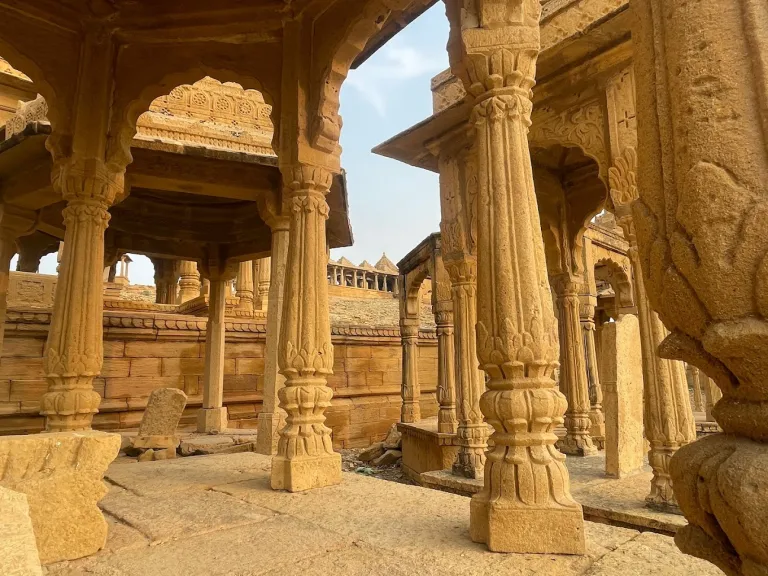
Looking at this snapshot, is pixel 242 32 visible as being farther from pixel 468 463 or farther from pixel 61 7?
pixel 468 463

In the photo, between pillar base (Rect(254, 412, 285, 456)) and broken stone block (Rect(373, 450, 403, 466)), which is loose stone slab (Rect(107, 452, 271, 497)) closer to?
pillar base (Rect(254, 412, 285, 456))

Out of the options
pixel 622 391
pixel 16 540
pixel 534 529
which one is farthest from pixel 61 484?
pixel 622 391

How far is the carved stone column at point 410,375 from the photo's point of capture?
1126 cm

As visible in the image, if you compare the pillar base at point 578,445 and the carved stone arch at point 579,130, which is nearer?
the carved stone arch at point 579,130

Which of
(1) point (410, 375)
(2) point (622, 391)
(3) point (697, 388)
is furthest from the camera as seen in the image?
(3) point (697, 388)

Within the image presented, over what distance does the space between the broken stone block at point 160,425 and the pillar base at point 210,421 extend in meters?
1.73

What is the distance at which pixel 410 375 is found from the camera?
11734mm

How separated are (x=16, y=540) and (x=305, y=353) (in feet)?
8.15

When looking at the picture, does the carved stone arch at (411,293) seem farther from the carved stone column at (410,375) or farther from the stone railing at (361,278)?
the stone railing at (361,278)

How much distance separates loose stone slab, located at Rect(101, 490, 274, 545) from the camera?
8.84 ft

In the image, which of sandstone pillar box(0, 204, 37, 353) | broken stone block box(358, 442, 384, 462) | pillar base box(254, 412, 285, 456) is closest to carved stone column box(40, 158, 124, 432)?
pillar base box(254, 412, 285, 456)

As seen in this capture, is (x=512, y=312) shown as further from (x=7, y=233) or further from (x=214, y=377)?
(x=7, y=233)

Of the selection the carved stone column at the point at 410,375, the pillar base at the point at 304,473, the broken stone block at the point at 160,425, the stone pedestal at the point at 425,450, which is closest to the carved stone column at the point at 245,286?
the carved stone column at the point at 410,375

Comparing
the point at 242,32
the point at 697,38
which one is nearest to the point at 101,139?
the point at 242,32
